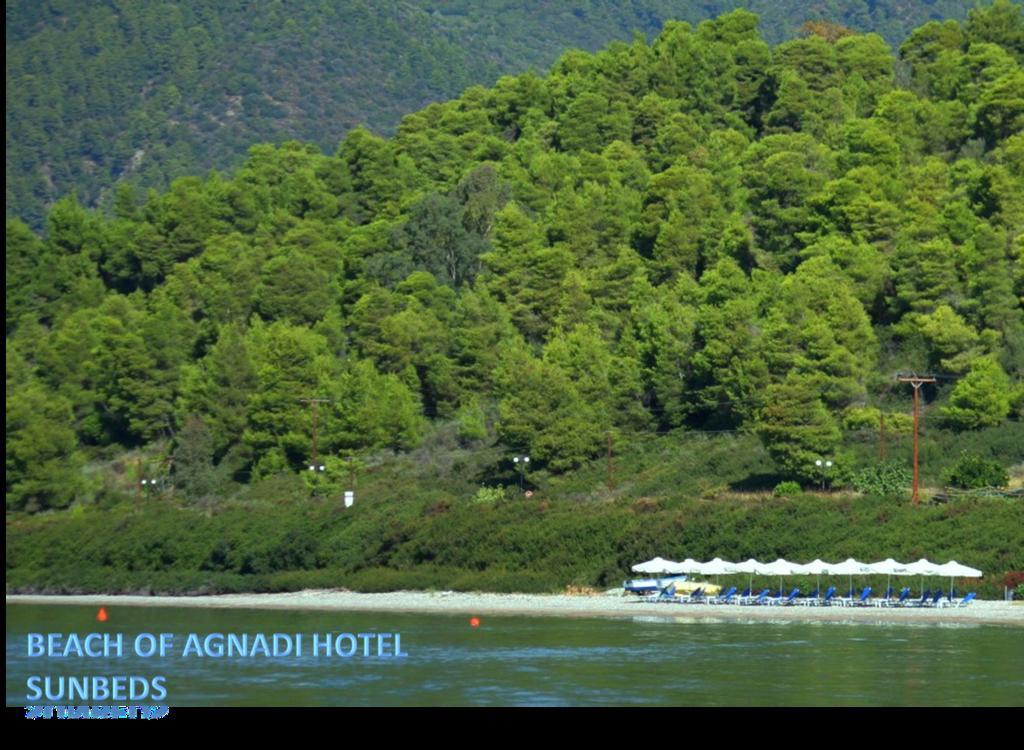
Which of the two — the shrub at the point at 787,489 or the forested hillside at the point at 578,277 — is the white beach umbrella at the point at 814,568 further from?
the forested hillside at the point at 578,277

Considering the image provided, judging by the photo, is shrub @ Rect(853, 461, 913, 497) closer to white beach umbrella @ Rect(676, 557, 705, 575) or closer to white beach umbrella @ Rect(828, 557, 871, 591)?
white beach umbrella @ Rect(676, 557, 705, 575)

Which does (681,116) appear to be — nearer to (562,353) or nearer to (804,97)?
→ (804,97)

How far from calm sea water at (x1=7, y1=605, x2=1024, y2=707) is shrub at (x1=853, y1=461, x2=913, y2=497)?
11.7 metres

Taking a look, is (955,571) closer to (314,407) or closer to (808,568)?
(808,568)

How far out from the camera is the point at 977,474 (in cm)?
6047

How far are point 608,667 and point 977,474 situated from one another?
902 inches

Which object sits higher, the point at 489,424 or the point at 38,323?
the point at 38,323

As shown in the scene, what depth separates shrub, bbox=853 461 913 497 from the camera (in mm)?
61469

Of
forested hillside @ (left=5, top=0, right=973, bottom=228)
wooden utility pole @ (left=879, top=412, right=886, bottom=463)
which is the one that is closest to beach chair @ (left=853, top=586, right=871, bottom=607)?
wooden utility pole @ (left=879, top=412, right=886, bottom=463)

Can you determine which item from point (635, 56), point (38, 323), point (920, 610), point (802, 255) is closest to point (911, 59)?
point (635, 56)

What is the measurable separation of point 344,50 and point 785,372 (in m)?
131

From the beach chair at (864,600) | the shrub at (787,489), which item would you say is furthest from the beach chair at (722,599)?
the shrub at (787,489)

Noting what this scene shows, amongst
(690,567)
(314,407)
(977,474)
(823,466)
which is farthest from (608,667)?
(314,407)

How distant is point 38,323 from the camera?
98875mm
